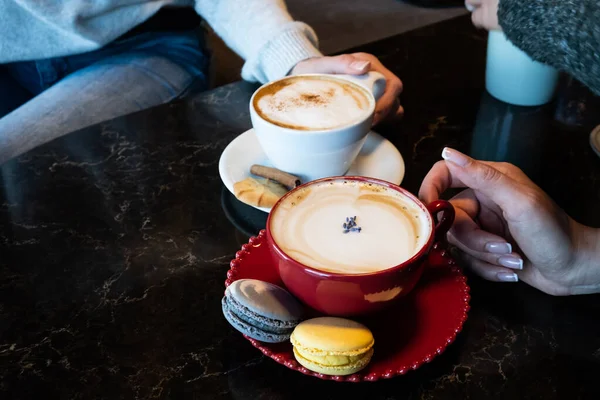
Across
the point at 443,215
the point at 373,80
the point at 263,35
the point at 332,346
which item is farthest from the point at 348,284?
the point at 263,35

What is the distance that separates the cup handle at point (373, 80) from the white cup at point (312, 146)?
8cm

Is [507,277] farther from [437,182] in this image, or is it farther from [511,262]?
[437,182]

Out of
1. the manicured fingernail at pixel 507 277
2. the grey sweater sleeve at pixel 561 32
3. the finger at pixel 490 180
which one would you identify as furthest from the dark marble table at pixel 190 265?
the grey sweater sleeve at pixel 561 32

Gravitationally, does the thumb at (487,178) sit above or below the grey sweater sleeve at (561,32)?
below

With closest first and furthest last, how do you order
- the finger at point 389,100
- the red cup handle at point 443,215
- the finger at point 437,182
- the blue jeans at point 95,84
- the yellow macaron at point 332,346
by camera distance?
the yellow macaron at point 332,346, the red cup handle at point 443,215, the finger at point 437,182, the finger at point 389,100, the blue jeans at point 95,84

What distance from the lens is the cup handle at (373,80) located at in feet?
3.48

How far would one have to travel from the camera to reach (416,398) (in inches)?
25.5

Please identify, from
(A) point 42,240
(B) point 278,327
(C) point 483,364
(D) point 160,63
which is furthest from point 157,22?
(C) point 483,364

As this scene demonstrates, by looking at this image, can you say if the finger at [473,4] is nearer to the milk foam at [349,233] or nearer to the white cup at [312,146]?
the white cup at [312,146]

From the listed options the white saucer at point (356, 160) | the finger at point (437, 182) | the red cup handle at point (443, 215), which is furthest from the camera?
the white saucer at point (356, 160)

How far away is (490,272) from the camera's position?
79 centimetres

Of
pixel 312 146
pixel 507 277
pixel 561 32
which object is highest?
pixel 561 32

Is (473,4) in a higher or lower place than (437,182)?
higher

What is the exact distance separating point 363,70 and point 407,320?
1.74 ft
